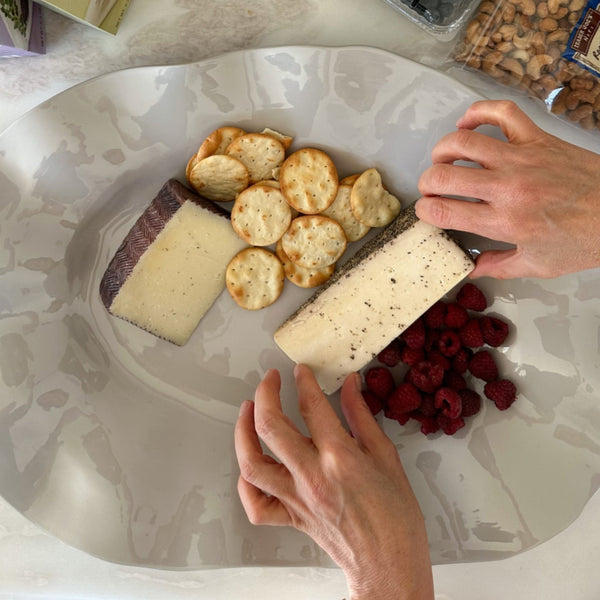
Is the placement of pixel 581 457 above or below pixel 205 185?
below

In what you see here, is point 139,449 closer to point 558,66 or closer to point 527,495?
Answer: point 527,495

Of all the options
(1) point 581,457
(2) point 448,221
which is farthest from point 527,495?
(2) point 448,221

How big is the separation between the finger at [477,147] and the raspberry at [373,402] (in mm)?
484

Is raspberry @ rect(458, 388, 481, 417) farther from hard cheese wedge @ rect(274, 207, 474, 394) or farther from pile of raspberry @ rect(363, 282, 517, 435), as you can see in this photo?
hard cheese wedge @ rect(274, 207, 474, 394)

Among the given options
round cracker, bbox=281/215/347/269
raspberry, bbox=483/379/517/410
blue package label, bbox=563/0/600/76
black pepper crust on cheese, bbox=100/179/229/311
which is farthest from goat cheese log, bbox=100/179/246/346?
blue package label, bbox=563/0/600/76

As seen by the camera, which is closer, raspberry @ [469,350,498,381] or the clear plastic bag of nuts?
the clear plastic bag of nuts

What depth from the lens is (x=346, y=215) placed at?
1.05 meters

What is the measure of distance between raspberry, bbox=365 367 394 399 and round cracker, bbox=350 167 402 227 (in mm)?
290

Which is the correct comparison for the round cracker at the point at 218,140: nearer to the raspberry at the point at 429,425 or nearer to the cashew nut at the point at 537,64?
the cashew nut at the point at 537,64

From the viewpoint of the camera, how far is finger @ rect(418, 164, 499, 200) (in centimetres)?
83

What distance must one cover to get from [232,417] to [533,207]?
2.26 ft

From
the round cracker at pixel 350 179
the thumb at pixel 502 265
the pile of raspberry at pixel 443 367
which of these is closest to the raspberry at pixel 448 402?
the pile of raspberry at pixel 443 367

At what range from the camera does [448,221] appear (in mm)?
880

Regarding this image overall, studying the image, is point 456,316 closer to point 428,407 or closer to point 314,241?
point 428,407
